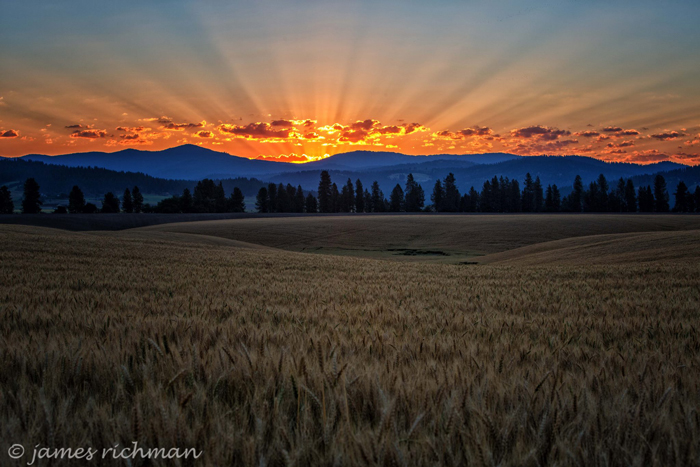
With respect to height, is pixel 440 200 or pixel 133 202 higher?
pixel 133 202

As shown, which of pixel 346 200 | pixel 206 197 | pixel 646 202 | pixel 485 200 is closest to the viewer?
pixel 646 202

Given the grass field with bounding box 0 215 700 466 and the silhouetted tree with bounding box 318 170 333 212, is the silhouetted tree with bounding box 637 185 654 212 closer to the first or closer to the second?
the silhouetted tree with bounding box 318 170 333 212

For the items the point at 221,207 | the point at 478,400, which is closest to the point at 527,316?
the point at 478,400

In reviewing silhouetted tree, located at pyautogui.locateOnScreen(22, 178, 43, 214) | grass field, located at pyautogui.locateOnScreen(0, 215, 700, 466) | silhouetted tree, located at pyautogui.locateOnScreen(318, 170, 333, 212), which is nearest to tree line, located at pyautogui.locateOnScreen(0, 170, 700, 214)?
silhouetted tree, located at pyautogui.locateOnScreen(318, 170, 333, 212)

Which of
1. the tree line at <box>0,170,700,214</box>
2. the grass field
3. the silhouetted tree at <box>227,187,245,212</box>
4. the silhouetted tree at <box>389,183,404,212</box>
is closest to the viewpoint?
the grass field

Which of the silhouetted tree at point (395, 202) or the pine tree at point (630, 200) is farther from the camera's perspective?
the silhouetted tree at point (395, 202)

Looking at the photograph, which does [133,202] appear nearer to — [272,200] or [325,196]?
[272,200]

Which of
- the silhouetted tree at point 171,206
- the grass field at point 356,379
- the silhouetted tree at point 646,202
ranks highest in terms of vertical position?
the silhouetted tree at point 171,206

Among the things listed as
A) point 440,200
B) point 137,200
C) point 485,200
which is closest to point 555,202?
point 485,200

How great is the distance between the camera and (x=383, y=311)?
19.3ft

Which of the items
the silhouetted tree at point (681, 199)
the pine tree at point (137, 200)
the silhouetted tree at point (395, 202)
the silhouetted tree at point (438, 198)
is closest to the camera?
the silhouetted tree at point (681, 199)

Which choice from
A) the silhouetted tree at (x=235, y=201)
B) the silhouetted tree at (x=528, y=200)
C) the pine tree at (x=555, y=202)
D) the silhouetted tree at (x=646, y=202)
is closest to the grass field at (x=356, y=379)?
the silhouetted tree at (x=235, y=201)

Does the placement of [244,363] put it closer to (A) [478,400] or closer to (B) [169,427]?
(B) [169,427]

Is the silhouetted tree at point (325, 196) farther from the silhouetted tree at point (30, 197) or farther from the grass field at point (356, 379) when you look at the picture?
the grass field at point (356, 379)
